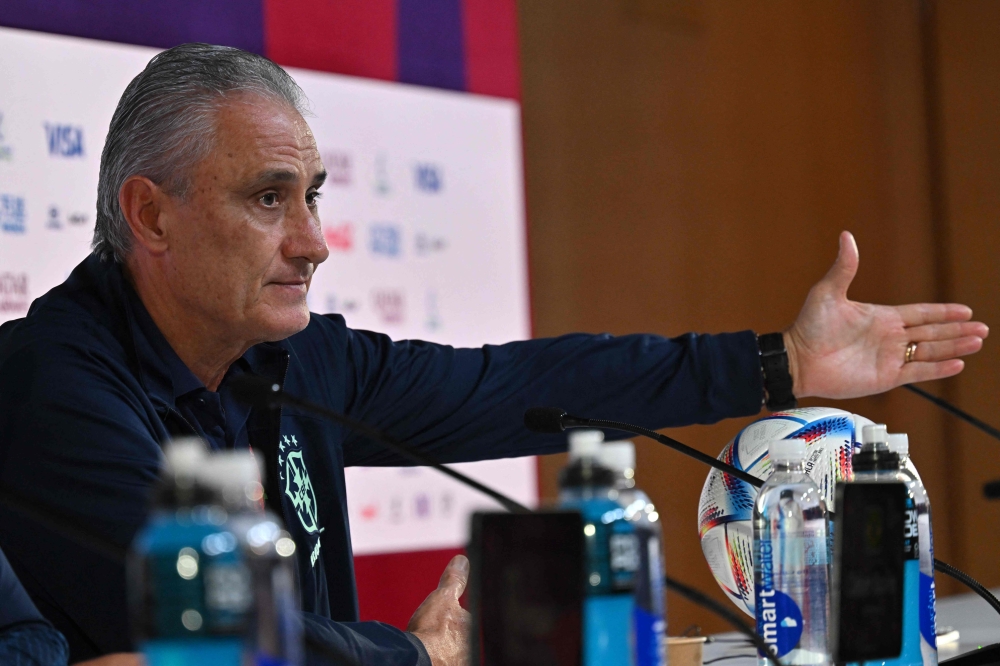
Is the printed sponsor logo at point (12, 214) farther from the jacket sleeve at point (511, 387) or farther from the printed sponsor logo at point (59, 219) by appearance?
the jacket sleeve at point (511, 387)

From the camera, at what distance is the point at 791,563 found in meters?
1.20

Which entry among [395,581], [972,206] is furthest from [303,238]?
[972,206]

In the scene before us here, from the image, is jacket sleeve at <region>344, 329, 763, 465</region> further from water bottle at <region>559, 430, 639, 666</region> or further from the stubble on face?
water bottle at <region>559, 430, 639, 666</region>

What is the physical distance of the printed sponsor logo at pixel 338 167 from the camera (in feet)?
10.7

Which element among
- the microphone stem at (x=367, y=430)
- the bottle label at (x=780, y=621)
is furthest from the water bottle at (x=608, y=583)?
the bottle label at (x=780, y=621)

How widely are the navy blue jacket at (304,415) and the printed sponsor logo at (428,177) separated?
1.43m

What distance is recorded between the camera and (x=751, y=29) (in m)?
4.34

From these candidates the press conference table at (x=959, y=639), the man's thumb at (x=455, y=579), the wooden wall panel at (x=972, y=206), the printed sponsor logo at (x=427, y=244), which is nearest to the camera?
the man's thumb at (x=455, y=579)

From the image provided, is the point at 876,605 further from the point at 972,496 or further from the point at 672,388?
the point at 972,496

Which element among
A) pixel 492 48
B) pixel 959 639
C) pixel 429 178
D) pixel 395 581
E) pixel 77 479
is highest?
pixel 492 48

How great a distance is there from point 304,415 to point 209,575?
1195 millimetres

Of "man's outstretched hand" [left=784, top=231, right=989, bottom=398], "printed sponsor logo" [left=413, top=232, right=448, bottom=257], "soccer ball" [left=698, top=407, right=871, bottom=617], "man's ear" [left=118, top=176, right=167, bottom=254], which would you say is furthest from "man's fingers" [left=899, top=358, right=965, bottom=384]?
"printed sponsor logo" [left=413, top=232, right=448, bottom=257]

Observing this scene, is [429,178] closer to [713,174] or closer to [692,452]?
[713,174]

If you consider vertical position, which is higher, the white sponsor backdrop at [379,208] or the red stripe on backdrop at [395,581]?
the white sponsor backdrop at [379,208]
